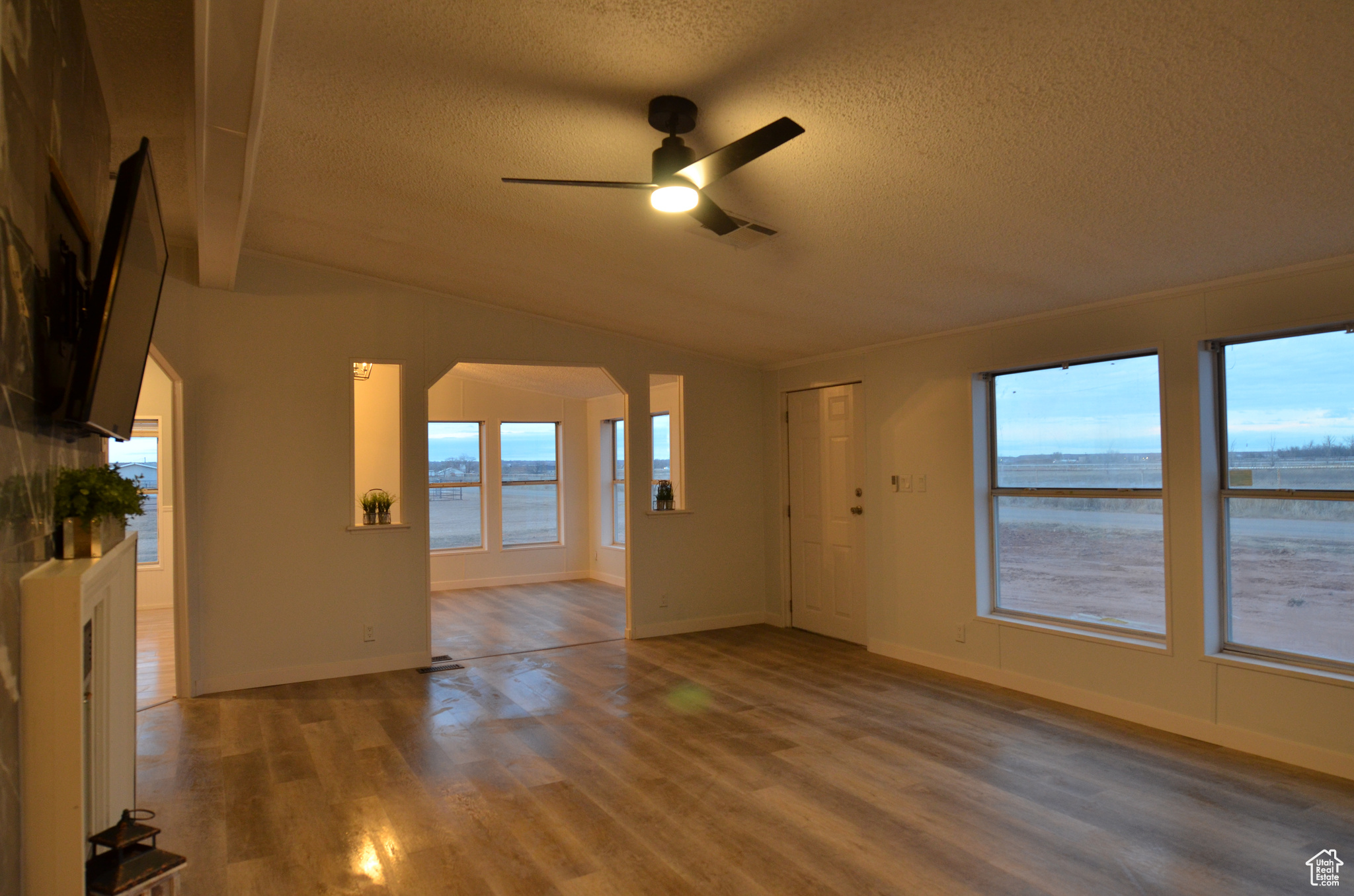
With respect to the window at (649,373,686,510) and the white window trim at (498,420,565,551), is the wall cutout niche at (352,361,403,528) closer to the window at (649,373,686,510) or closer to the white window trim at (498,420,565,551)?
the white window trim at (498,420,565,551)

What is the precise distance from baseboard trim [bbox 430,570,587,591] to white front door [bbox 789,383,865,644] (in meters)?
3.15

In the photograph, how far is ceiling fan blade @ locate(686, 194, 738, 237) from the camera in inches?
119

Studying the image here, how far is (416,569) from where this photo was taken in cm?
579

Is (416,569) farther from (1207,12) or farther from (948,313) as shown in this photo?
(1207,12)

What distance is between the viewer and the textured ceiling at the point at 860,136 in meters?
2.25

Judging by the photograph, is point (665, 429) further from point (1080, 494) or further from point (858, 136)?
point (858, 136)

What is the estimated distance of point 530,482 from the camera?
394 inches

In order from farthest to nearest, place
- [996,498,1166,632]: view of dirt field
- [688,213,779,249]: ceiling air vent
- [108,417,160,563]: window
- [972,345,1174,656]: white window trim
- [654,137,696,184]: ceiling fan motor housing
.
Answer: [108,417,160,563]: window, [996,498,1166,632]: view of dirt field, [972,345,1174,656]: white window trim, [688,213,779,249]: ceiling air vent, [654,137,696,184]: ceiling fan motor housing

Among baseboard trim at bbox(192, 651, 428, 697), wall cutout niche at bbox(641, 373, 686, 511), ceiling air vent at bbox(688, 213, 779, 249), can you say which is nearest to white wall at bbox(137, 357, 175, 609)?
baseboard trim at bbox(192, 651, 428, 697)

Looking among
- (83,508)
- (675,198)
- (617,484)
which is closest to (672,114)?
(675,198)

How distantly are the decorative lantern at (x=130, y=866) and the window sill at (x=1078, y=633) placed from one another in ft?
14.5

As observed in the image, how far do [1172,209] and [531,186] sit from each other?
273 cm

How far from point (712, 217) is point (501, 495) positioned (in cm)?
708

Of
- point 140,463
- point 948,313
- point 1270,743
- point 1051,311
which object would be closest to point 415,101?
point 948,313
